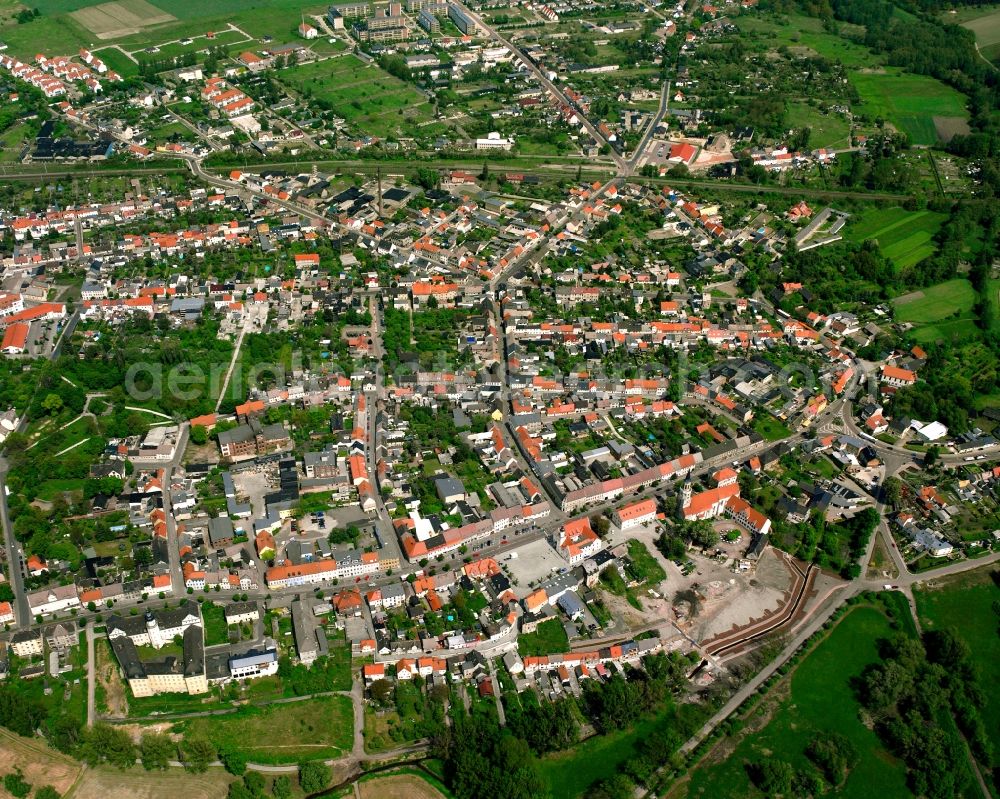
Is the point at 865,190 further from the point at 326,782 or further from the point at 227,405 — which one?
the point at 326,782

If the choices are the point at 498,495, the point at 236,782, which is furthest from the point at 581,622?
the point at 236,782

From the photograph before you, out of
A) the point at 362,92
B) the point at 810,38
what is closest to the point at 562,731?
the point at 362,92

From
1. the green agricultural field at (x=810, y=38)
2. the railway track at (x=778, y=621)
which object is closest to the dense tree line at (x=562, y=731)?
the railway track at (x=778, y=621)

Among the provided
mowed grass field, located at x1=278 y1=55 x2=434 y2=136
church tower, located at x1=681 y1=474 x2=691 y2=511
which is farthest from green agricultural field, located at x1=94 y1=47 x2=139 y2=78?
church tower, located at x1=681 y1=474 x2=691 y2=511

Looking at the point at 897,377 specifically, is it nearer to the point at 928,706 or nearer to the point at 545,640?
the point at 928,706

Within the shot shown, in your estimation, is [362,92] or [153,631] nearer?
[153,631]

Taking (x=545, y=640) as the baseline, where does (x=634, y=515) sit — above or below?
above
